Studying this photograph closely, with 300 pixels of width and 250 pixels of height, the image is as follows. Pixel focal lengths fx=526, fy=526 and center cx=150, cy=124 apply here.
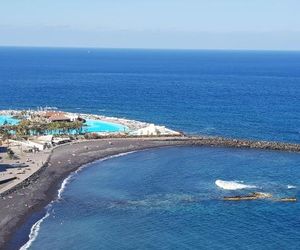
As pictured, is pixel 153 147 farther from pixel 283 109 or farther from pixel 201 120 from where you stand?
pixel 283 109

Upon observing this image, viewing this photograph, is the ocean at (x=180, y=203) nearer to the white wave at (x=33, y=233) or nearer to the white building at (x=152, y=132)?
the white wave at (x=33, y=233)

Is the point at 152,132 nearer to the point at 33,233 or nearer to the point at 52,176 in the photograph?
the point at 52,176

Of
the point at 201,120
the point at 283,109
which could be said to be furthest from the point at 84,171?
the point at 283,109

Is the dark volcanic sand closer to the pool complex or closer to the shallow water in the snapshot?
the shallow water

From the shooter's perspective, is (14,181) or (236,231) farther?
(14,181)

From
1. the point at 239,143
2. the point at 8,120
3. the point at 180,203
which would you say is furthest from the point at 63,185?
the point at 8,120

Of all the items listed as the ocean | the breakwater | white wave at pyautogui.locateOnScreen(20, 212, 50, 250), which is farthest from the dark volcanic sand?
the breakwater

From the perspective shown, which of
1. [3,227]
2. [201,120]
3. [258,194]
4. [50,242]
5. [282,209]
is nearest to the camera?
[50,242]
